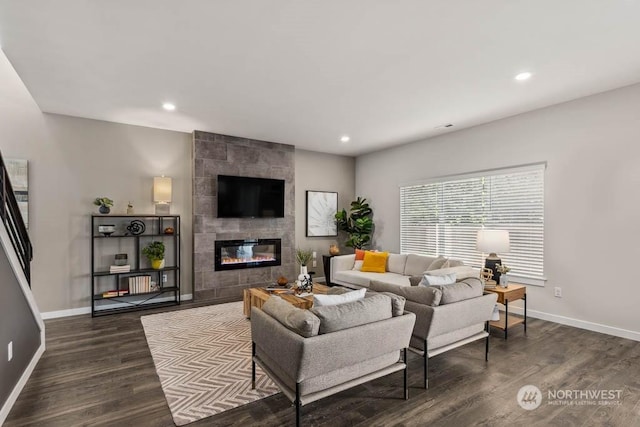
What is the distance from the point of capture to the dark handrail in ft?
9.01

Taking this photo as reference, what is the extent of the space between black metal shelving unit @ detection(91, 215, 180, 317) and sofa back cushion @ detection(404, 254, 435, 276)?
371cm

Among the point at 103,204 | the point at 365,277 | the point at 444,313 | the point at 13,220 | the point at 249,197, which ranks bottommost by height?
the point at 365,277

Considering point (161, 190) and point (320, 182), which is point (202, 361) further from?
point (320, 182)

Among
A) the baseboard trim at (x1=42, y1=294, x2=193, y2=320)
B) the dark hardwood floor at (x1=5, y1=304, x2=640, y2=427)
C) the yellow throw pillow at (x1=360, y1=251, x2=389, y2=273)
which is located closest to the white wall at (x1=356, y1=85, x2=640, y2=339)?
the dark hardwood floor at (x1=5, y1=304, x2=640, y2=427)

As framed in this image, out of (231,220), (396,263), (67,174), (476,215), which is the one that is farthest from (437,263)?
(67,174)

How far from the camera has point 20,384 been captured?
2.50 m

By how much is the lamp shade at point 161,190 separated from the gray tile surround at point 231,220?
1.40 feet

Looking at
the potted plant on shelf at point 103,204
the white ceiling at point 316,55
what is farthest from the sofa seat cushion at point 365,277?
the potted plant on shelf at point 103,204

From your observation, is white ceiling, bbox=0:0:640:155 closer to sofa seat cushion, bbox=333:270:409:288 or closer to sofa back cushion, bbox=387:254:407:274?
sofa back cushion, bbox=387:254:407:274

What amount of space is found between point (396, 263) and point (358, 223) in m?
1.46

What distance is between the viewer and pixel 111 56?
285cm

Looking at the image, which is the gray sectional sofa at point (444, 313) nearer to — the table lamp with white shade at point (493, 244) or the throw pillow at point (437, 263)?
the table lamp with white shade at point (493, 244)

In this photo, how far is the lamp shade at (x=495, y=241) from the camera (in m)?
3.90

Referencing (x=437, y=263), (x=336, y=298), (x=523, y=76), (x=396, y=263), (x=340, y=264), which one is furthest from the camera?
(x=340, y=264)
